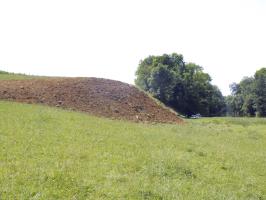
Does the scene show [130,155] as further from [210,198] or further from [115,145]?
[210,198]

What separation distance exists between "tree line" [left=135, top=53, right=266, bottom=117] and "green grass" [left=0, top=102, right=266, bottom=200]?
57865mm

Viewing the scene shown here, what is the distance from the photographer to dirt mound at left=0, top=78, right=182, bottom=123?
22516mm

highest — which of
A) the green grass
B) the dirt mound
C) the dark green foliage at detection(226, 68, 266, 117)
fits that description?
the dark green foliage at detection(226, 68, 266, 117)

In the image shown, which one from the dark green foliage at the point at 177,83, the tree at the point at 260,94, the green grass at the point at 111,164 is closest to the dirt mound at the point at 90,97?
the green grass at the point at 111,164

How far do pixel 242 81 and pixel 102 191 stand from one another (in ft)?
366

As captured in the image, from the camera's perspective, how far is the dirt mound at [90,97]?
2252 cm

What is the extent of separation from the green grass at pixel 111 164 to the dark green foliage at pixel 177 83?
5766cm

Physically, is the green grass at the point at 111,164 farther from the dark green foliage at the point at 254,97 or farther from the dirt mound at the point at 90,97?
the dark green foliage at the point at 254,97

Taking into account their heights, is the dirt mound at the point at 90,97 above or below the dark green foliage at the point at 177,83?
below

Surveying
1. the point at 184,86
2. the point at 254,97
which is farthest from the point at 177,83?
the point at 254,97

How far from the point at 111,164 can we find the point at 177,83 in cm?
6809

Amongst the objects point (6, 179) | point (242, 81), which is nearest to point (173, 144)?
point (6, 179)

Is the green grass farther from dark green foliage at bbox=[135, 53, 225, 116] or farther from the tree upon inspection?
the tree

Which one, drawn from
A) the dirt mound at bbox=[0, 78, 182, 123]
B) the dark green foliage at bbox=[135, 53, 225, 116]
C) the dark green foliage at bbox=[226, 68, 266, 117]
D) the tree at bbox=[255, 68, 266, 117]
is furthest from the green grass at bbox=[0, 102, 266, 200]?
the dark green foliage at bbox=[226, 68, 266, 117]
